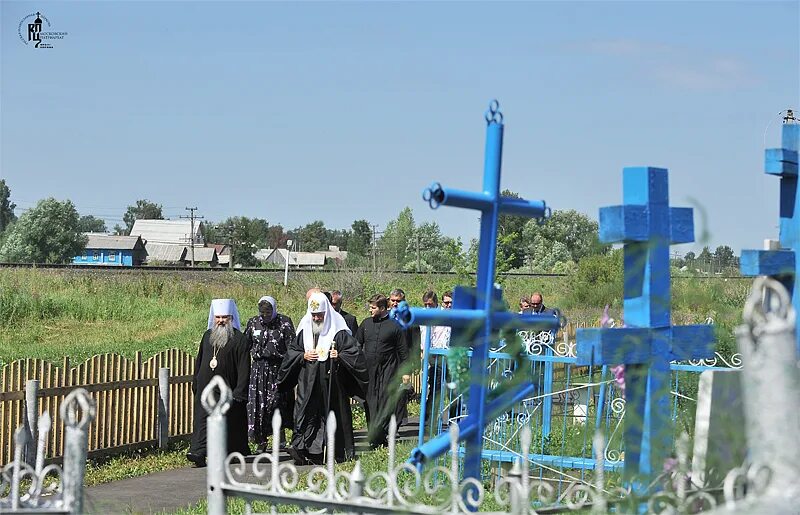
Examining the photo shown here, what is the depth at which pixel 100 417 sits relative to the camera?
1117 cm

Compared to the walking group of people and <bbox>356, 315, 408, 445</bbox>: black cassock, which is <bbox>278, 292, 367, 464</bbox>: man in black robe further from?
<bbox>356, 315, 408, 445</bbox>: black cassock

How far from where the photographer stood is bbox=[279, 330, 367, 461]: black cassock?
12.0 metres

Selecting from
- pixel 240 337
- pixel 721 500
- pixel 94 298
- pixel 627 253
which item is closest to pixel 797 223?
pixel 627 253

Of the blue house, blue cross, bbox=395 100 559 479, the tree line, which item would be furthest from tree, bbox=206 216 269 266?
blue cross, bbox=395 100 559 479

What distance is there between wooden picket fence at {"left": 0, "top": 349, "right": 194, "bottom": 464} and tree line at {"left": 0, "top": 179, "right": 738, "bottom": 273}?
143 inches

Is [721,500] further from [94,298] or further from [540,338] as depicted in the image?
[94,298]

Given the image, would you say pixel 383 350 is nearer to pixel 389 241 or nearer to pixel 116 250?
pixel 389 241

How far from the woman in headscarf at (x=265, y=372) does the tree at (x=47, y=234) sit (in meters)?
67.4

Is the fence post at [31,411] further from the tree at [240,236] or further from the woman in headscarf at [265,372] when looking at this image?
the tree at [240,236]

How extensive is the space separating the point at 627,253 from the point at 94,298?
1113 inches

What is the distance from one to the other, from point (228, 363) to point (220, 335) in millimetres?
299

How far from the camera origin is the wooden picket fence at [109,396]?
1002 cm

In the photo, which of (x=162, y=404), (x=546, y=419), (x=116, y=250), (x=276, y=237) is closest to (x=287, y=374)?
(x=162, y=404)

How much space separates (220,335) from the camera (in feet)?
38.7
